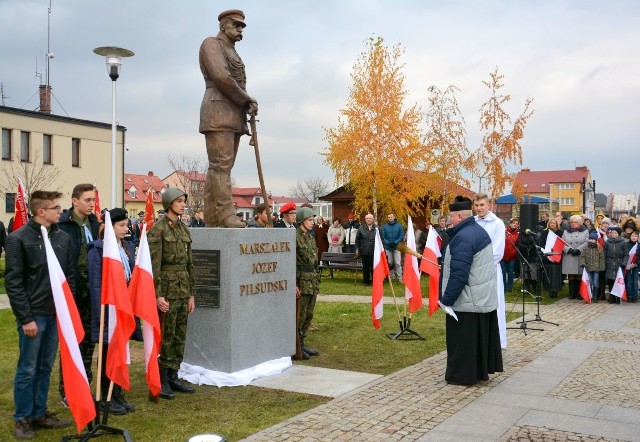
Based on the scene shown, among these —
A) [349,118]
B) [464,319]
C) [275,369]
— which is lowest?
[275,369]

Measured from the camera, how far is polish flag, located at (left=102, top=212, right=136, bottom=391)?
17.1 feet

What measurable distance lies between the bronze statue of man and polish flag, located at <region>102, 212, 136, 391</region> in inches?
117

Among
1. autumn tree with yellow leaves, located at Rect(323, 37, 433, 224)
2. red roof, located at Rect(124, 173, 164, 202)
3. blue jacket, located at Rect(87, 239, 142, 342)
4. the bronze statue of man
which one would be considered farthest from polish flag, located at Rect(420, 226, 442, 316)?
red roof, located at Rect(124, 173, 164, 202)

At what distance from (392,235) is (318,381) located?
10.8 meters

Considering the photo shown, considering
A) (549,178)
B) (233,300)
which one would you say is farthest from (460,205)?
(549,178)

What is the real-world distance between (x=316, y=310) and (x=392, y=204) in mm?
17231

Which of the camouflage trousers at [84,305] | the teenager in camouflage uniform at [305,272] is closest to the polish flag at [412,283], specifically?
the teenager in camouflage uniform at [305,272]

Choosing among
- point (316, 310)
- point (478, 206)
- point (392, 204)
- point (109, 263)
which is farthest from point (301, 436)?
point (392, 204)

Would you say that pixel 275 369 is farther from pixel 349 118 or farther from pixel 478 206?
pixel 349 118

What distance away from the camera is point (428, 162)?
30719mm

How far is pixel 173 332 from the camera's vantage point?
22.6 feet

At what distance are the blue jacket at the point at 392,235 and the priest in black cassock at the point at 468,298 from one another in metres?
10.4

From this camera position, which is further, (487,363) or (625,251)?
(625,251)

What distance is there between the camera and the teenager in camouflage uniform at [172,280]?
6.73 meters
